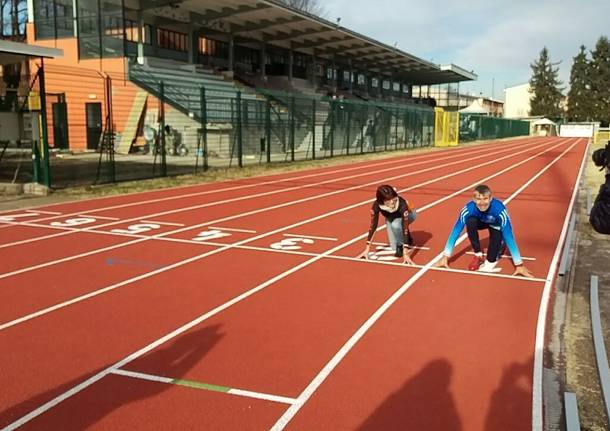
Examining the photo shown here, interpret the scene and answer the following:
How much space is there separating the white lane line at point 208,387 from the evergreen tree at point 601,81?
108649 mm

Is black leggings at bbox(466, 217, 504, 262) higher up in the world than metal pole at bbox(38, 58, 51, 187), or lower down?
lower down

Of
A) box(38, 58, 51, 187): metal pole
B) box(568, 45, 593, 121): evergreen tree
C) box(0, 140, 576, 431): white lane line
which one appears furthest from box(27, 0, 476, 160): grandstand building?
box(568, 45, 593, 121): evergreen tree

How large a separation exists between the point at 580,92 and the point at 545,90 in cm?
924

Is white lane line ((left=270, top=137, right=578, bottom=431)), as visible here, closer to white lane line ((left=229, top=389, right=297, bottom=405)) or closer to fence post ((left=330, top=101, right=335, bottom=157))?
white lane line ((left=229, top=389, right=297, bottom=405))

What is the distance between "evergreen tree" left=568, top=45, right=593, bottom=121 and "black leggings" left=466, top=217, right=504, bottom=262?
348 ft

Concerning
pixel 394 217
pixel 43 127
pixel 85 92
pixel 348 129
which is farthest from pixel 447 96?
pixel 394 217

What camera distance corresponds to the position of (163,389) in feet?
12.7

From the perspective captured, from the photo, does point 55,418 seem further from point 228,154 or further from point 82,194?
point 228,154

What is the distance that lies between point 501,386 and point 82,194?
11816mm

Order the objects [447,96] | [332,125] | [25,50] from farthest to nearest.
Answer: [447,96], [332,125], [25,50]

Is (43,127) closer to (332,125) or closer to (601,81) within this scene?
(332,125)

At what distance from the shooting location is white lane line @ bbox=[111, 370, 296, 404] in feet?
12.3

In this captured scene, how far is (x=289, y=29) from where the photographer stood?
134 ft

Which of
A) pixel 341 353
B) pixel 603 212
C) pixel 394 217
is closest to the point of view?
pixel 603 212
